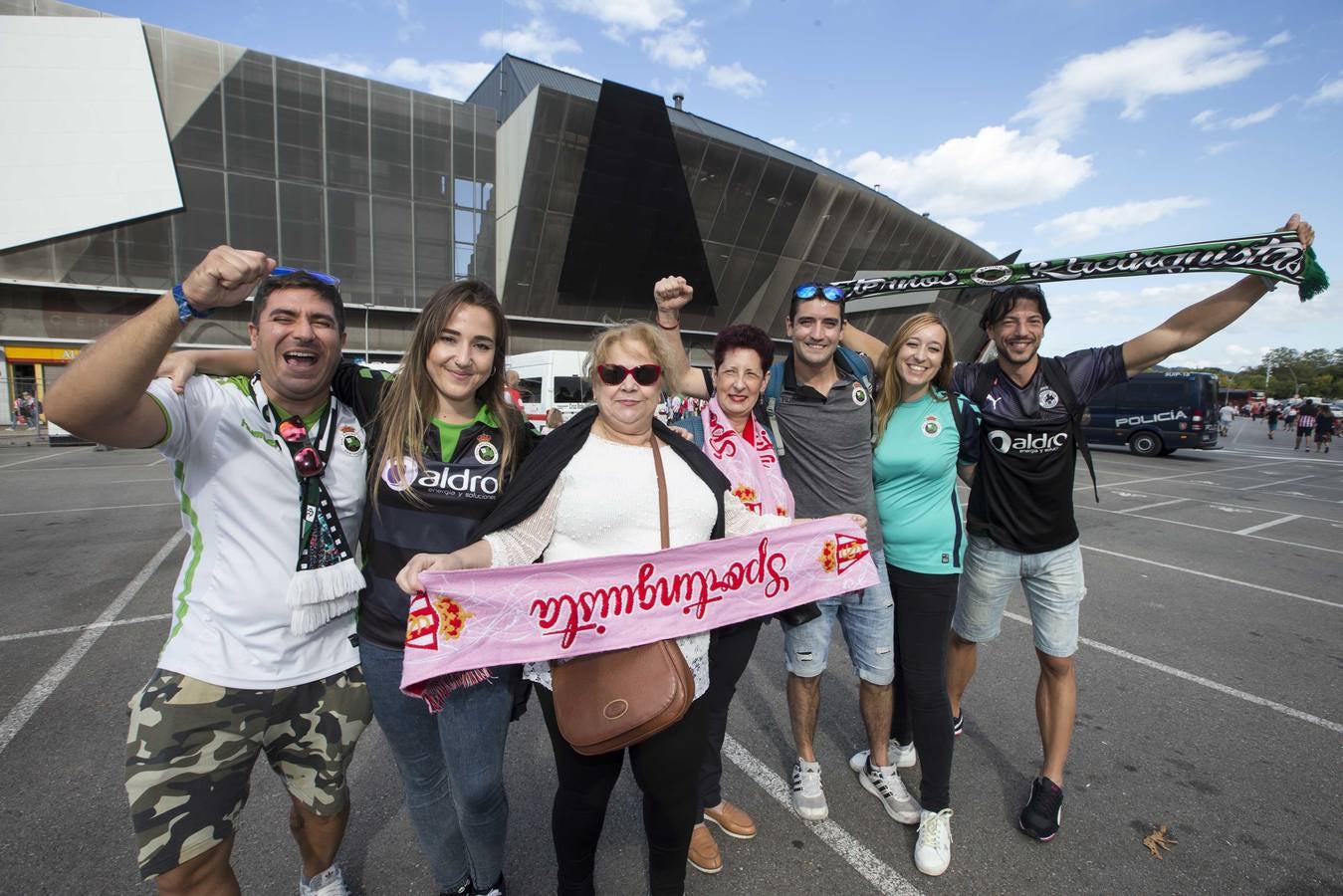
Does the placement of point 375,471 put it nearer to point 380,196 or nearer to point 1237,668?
point 1237,668

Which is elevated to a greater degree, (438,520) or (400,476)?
(400,476)

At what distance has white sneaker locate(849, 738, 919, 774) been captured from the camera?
3230 mm

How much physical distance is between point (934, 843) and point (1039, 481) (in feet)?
5.58

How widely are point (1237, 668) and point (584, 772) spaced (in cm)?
526

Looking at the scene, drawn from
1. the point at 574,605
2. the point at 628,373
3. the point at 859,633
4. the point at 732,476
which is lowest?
the point at 859,633

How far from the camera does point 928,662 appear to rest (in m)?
2.73

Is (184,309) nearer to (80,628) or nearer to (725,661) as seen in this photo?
(725,661)

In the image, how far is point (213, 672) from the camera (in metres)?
1.81

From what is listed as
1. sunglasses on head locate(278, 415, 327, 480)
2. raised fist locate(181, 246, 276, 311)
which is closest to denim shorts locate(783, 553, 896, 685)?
sunglasses on head locate(278, 415, 327, 480)

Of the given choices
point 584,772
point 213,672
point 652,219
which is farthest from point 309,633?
point 652,219

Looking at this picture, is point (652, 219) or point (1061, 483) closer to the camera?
point (1061, 483)

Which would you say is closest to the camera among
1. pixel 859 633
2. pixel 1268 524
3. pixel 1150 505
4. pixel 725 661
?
pixel 725 661

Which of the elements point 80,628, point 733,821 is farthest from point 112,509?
point 733,821

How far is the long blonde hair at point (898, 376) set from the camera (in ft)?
9.64
